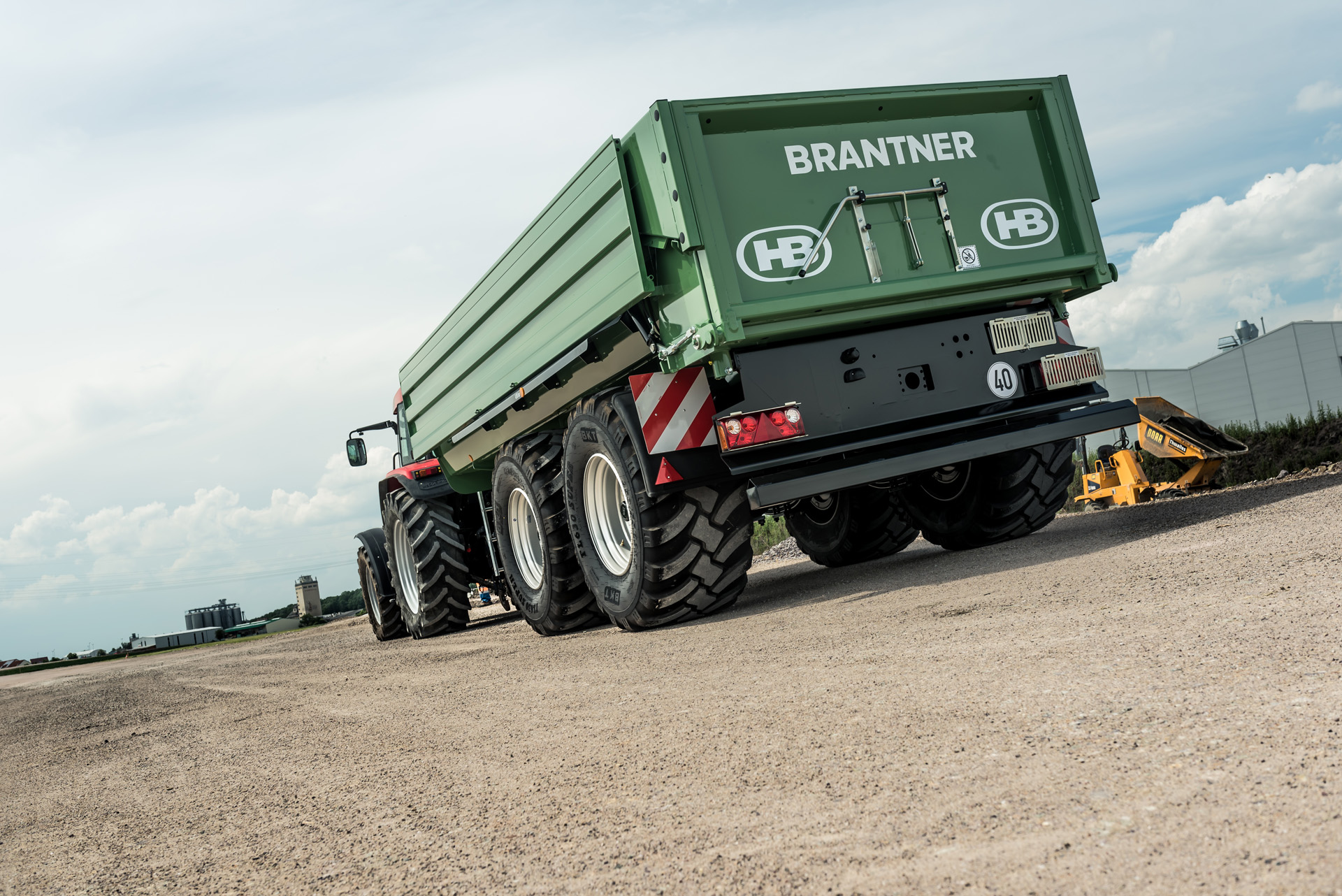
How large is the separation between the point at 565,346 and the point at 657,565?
1590 millimetres

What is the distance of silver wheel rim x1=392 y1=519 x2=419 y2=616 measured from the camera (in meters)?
9.93

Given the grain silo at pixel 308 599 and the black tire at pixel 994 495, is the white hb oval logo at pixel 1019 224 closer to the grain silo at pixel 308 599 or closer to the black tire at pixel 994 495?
the black tire at pixel 994 495

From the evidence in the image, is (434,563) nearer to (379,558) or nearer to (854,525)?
(379,558)

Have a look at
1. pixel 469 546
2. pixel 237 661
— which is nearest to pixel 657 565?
pixel 469 546

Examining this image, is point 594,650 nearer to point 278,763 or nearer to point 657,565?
point 657,565

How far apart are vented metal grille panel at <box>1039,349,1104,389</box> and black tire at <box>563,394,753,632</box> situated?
189cm

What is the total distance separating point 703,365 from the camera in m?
5.25

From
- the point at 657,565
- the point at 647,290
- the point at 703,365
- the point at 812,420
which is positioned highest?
the point at 647,290

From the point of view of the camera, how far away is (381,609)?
10.7m

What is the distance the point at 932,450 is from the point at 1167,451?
4.69m

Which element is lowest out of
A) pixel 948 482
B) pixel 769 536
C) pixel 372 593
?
pixel 769 536

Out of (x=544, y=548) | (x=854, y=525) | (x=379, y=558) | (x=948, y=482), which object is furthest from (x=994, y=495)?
(x=379, y=558)

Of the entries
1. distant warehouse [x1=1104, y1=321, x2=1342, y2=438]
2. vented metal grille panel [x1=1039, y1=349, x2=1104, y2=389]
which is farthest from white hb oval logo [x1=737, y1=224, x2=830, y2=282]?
distant warehouse [x1=1104, y1=321, x2=1342, y2=438]

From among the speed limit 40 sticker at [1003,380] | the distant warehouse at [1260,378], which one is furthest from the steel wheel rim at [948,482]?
the distant warehouse at [1260,378]
